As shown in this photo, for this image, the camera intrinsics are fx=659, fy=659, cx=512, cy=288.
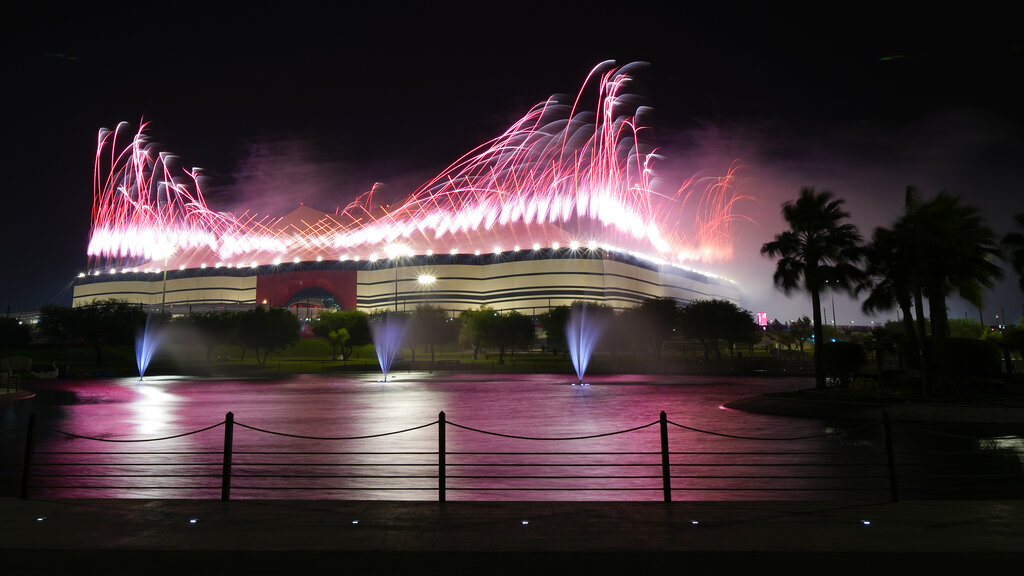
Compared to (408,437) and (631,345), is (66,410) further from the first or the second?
(631,345)

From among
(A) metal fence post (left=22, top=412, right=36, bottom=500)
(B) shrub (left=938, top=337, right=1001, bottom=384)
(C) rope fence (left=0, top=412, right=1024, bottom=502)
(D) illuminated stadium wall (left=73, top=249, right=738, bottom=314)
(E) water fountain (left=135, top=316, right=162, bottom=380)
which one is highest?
(D) illuminated stadium wall (left=73, top=249, right=738, bottom=314)

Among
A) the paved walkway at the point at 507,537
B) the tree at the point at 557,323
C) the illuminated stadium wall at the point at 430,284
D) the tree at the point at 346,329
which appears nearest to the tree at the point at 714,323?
the tree at the point at 557,323

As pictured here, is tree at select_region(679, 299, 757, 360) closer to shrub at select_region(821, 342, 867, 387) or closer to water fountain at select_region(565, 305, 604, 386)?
water fountain at select_region(565, 305, 604, 386)

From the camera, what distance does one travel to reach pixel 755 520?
774 cm

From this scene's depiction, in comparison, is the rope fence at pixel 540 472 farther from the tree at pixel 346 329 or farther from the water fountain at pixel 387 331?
the water fountain at pixel 387 331

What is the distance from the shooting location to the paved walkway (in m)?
6.21

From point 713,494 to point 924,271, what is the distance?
941 inches

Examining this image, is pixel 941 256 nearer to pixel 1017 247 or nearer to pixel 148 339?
pixel 1017 247

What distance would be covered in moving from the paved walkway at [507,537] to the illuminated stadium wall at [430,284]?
143 meters

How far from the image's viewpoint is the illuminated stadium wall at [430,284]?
156m

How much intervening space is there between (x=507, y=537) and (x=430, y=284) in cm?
14516

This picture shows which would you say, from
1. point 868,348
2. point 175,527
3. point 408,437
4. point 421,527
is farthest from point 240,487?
point 868,348

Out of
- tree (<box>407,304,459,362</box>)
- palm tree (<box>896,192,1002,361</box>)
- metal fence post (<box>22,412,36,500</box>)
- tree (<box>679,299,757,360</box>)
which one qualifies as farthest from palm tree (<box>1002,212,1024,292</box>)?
tree (<box>407,304,459,362</box>)

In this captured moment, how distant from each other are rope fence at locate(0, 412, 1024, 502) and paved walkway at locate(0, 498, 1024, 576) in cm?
67
